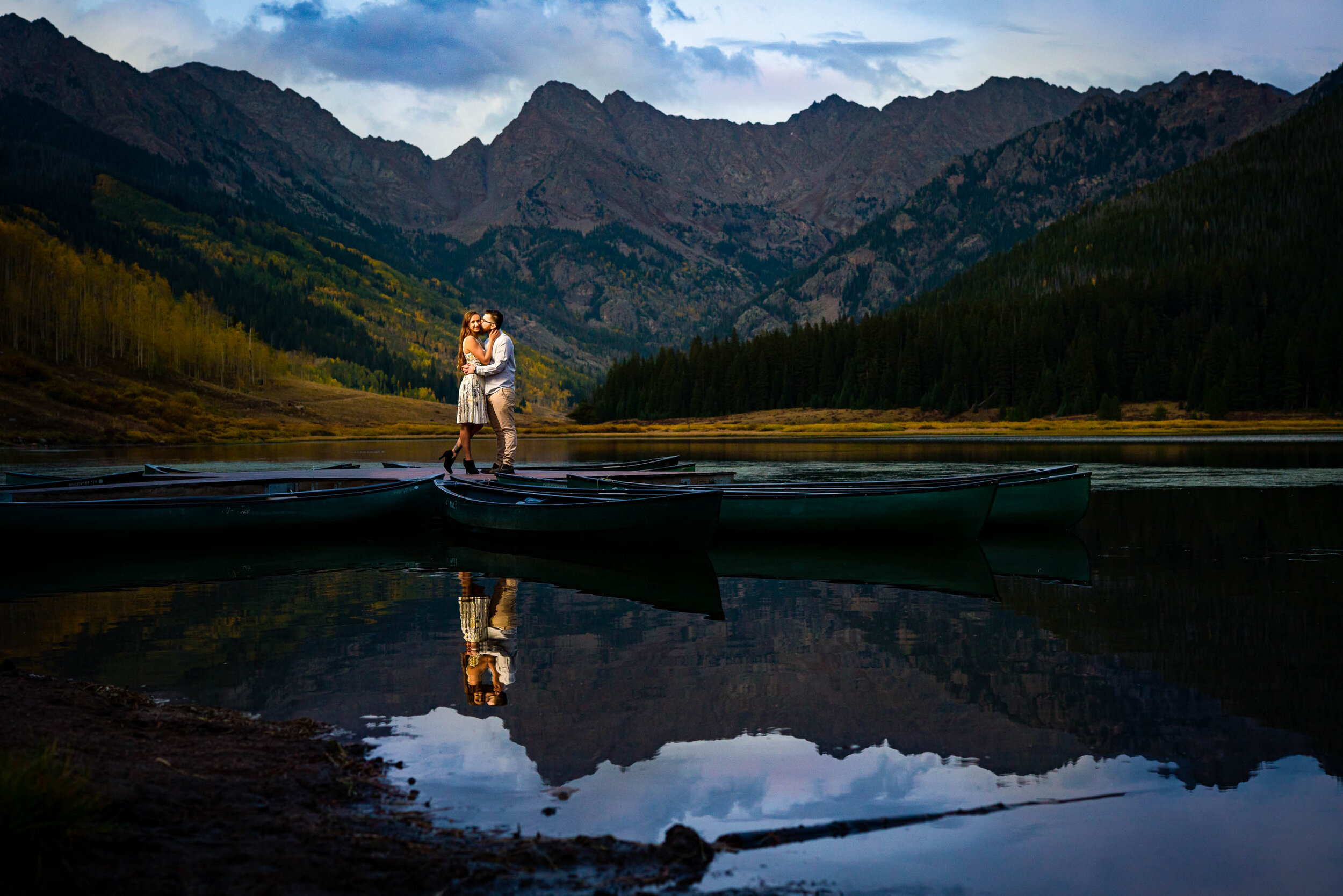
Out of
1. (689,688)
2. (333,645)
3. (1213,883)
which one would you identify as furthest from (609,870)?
(333,645)

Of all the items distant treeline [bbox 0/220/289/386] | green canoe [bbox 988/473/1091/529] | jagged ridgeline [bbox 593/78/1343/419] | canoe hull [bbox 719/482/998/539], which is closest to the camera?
canoe hull [bbox 719/482/998/539]

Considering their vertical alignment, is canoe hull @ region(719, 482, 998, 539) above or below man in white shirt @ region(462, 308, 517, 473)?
below

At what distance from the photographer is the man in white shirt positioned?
24.0 m

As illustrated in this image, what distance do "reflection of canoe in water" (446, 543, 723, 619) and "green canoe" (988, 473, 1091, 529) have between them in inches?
312

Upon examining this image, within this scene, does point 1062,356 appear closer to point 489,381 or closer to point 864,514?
point 489,381

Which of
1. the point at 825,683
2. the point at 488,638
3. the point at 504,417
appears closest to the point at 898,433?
the point at 504,417

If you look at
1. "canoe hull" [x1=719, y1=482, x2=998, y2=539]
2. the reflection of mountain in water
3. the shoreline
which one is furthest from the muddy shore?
the shoreline

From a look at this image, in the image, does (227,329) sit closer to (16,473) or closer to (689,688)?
(16,473)

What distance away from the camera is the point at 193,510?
20406mm

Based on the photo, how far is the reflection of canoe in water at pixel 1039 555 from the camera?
1639 cm

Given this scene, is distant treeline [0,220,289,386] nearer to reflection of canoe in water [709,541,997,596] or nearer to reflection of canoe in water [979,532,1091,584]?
reflection of canoe in water [709,541,997,596]

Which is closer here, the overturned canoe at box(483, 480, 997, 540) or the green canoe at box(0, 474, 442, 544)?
the green canoe at box(0, 474, 442, 544)

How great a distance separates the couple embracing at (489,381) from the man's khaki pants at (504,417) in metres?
0.01

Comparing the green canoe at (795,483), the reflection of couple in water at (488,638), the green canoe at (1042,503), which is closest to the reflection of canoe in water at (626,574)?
the reflection of couple in water at (488,638)
